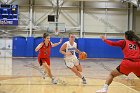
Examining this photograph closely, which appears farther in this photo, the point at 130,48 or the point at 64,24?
the point at 64,24

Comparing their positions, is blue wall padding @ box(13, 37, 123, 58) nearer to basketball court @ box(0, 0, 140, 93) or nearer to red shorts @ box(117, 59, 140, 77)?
basketball court @ box(0, 0, 140, 93)

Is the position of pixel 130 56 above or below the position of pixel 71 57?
above

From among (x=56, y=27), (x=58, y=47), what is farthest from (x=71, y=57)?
(x=56, y=27)

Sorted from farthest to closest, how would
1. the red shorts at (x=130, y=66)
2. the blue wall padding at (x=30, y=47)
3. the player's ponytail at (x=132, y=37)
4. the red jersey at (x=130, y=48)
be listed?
1. the blue wall padding at (x=30, y=47)
2. the player's ponytail at (x=132, y=37)
3. the red jersey at (x=130, y=48)
4. the red shorts at (x=130, y=66)

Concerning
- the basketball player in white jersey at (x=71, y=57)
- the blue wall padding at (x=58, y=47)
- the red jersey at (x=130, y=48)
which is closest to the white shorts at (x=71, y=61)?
the basketball player in white jersey at (x=71, y=57)

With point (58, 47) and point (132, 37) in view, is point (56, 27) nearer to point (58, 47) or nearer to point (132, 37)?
point (58, 47)

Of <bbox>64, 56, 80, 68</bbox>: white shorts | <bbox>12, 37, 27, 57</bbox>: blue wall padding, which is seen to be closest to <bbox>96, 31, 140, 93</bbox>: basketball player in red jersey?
<bbox>64, 56, 80, 68</bbox>: white shorts

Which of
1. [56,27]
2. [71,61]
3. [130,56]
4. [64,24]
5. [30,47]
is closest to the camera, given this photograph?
[130,56]

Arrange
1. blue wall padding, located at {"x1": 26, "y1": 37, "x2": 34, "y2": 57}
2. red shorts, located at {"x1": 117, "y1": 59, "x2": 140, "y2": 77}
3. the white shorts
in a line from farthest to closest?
blue wall padding, located at {"x1": 26, "y1": 37, "x2": 34, "y2": 57} < the white shorts < red shorts, located at {"x1": 117, "y1": 59, "x2": 140, "y2": 77}

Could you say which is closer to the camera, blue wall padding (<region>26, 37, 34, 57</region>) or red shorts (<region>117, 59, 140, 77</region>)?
red shorts (<region>117, 59, 140, 77</region>)

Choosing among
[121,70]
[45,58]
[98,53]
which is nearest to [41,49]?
[45,58]

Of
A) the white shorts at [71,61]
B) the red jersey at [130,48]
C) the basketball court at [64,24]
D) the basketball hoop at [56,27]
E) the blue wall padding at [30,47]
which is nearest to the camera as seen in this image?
the red jersey at [130,48]

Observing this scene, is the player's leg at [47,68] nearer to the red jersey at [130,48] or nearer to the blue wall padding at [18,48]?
the red jersey at [130,48]

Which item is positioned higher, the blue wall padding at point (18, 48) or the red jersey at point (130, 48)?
the red jersey at point (130, 48)
